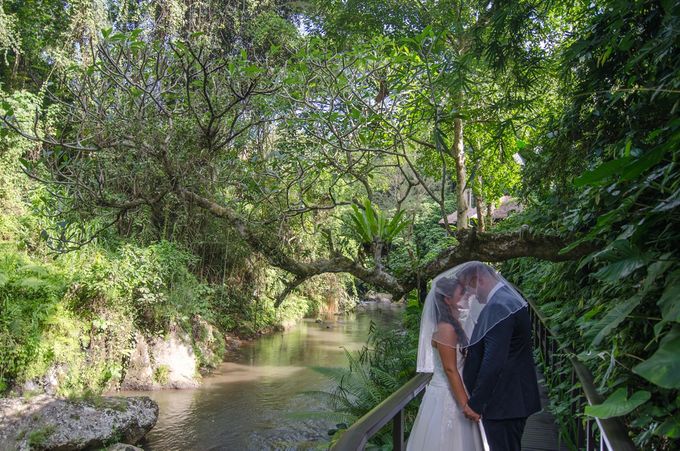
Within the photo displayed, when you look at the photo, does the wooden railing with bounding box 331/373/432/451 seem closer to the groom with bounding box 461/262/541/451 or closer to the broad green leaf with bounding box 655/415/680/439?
the groom with bounding box 461/262/541/451

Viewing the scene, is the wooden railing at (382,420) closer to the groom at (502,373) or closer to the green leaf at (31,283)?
the groom at (502,373)

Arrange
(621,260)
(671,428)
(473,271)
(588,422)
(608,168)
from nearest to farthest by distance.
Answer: (671,428), (608,168), (621,260), (588,422), (473,271)

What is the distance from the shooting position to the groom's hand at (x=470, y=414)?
8.96ft

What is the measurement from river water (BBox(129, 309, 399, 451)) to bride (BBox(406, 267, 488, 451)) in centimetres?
349

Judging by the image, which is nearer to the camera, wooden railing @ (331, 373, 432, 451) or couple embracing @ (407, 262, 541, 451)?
wooden railing @ (331, 373, 432, 451)

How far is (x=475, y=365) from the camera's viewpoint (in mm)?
2873

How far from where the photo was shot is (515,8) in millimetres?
4492

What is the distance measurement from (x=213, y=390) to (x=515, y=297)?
8.35 meters

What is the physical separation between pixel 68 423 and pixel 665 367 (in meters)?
7.21

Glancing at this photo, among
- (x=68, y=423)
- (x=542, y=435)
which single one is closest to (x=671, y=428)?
(x=542, y=435)

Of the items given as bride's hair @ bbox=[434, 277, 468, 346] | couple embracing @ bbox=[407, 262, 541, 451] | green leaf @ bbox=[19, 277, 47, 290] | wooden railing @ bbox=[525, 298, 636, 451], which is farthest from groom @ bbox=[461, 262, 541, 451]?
green leaf @ bbox=[19, 277, 47, 290]

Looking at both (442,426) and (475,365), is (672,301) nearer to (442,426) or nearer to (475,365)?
(475,365)

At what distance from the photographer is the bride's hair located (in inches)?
117

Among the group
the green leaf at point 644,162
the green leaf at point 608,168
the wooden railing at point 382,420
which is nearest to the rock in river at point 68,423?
the wooden railing at point 382,420
